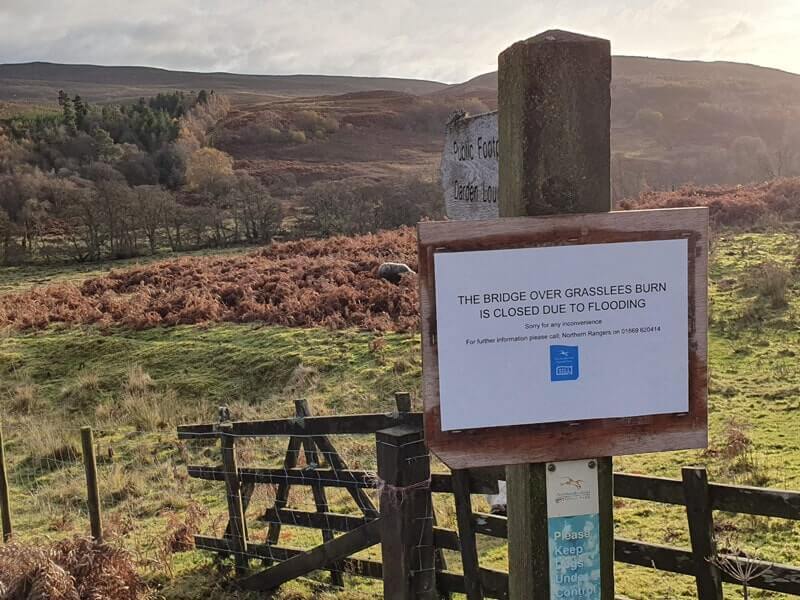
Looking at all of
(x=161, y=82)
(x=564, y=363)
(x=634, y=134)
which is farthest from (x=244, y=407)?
(x=161, y=82)

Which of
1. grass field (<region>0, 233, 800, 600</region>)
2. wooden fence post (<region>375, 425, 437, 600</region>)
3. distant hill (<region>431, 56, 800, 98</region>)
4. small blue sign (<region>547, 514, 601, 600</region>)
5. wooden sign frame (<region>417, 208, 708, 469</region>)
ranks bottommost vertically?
grass field (<region>0, 233, 800, 600</region>)

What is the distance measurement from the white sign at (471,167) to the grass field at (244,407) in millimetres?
2822

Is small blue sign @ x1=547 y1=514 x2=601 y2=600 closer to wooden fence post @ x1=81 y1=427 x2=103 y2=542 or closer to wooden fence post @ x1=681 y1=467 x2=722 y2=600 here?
wooden fence post @ x1=681 y1=467 x2=722 y2=600

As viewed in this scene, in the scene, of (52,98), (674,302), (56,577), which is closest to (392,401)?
(56,577)

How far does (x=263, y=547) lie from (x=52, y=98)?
141 metres

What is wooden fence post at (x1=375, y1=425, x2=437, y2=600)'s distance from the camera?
3354mm

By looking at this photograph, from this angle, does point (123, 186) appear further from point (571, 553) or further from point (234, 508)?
point (571, 553)

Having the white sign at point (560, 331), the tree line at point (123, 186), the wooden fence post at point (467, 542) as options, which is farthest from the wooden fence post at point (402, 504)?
the tree line at point (123, 186)

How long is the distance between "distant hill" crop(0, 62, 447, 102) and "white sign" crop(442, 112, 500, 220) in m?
147

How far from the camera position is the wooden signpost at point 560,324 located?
213 cm

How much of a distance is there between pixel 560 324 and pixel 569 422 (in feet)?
0.99

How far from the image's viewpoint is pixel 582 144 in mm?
2143

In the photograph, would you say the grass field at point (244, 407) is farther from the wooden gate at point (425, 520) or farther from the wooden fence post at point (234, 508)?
the wooden gate at point (425, 520)

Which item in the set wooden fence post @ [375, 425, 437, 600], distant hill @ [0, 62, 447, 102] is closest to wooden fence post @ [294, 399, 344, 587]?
wooden fence post @ [375, 425, 437, 600]
